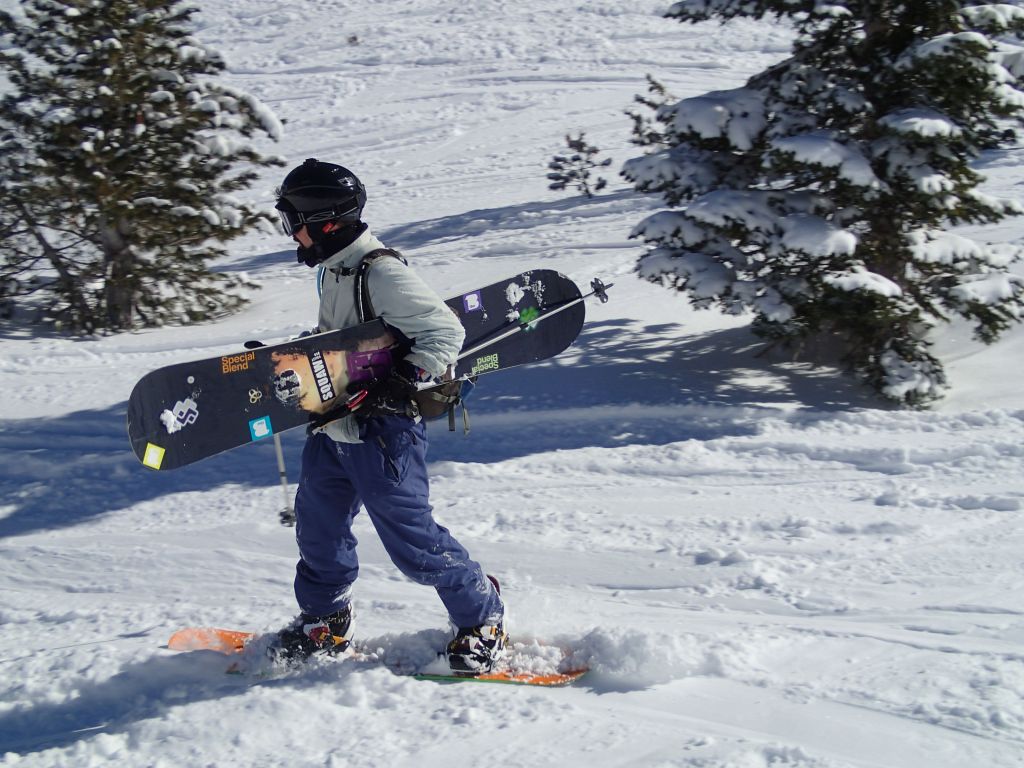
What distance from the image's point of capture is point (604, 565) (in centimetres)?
477

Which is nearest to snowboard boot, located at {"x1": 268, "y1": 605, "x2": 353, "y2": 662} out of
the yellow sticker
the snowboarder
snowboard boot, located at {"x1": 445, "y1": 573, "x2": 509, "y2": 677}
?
the snowboarder

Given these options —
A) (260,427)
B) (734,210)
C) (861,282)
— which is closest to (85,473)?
(260,427)

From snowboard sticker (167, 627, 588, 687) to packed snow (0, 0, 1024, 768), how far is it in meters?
0.08

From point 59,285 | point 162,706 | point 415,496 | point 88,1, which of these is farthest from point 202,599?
point 88,1

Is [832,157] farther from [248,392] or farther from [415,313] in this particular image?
[248,392]

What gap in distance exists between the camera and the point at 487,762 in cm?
304

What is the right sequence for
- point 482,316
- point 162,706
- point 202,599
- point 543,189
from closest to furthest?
point 162,706 < point 202,599 < point 482,316 < point 543,189

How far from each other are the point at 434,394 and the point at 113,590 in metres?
2.46

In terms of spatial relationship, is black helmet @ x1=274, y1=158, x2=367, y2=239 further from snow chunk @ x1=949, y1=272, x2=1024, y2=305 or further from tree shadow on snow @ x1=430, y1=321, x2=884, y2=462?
snow chunk @ x1=949, y1=272, x2=1024, y2=305

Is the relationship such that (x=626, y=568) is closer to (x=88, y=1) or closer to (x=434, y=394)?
(x=434, y=394)

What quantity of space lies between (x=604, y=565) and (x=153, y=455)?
229cm

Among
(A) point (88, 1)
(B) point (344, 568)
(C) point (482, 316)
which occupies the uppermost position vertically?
(A) point (88, 1)

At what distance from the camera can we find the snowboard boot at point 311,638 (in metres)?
3.83

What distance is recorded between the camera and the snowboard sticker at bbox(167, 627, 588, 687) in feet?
11.9
